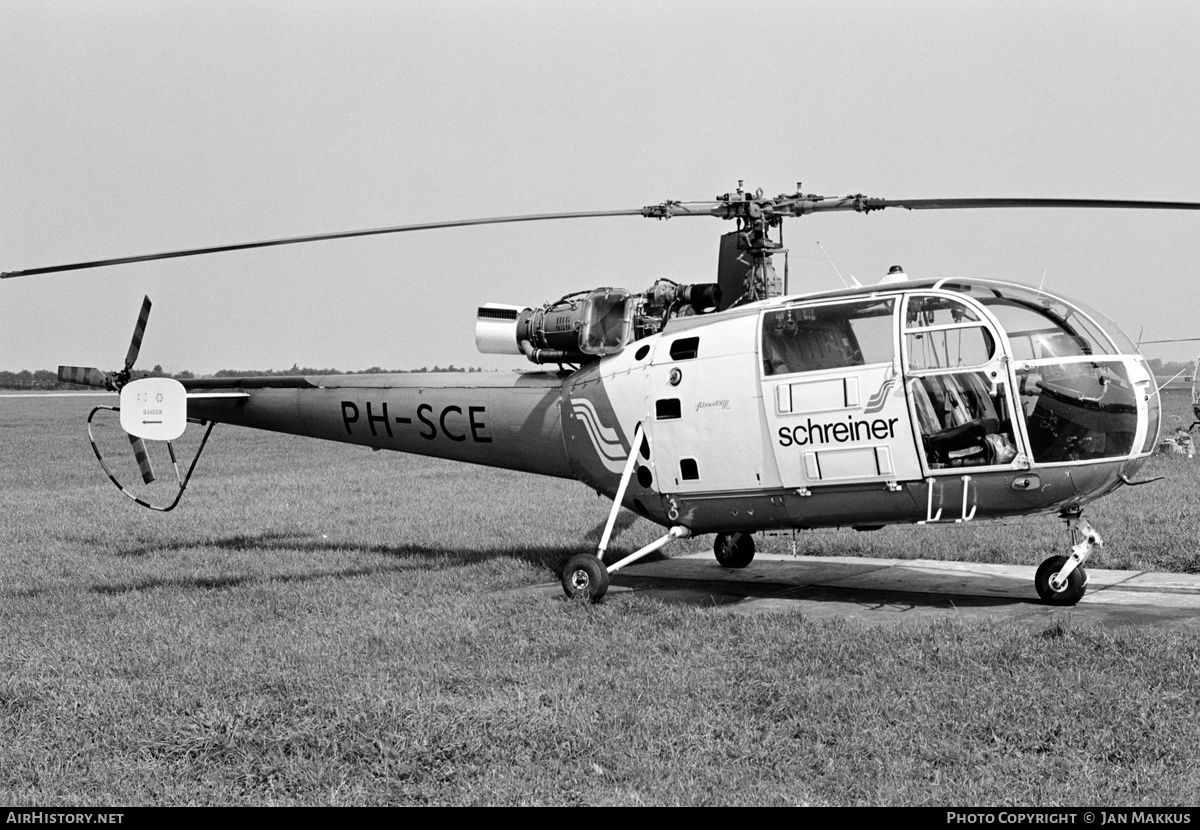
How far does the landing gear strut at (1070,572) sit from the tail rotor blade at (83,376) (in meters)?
10.4

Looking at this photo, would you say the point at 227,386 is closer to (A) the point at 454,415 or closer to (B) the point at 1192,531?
(A) the point at 454,415

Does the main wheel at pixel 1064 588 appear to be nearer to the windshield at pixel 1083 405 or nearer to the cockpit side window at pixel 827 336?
the windshield at pixel 1083 405

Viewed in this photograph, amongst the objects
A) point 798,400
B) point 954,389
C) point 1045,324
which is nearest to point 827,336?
point 798,400

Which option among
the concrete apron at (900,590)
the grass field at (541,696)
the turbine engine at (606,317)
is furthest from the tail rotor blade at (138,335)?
the concrete apron at (900,590)

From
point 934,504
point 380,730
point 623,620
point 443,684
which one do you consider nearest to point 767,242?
point 934,504

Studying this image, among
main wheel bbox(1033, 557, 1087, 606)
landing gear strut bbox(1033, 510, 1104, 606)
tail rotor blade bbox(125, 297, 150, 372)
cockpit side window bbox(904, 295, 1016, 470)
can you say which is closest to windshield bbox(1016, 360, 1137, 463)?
cockpit side window bbox(904, 295, 1016, 470)

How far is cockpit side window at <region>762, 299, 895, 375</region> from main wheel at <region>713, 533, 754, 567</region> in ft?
10.6

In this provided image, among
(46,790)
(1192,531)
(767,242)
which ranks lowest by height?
(46,790)

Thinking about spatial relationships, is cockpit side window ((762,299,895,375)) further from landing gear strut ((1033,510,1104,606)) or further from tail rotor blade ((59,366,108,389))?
tail rotor blade ((59,366,108,389))

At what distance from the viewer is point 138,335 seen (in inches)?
533

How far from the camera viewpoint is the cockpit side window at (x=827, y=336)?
9586mm

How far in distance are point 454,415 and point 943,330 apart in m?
5.60
